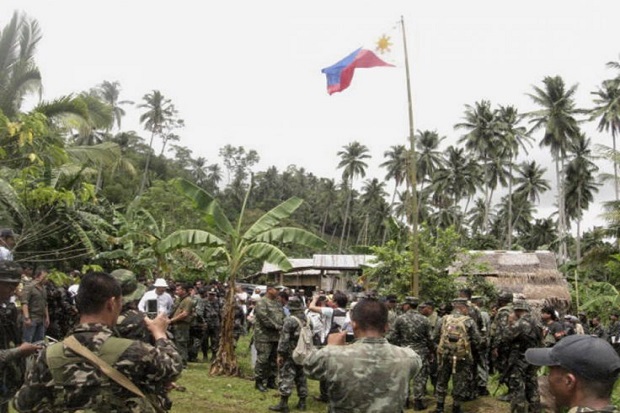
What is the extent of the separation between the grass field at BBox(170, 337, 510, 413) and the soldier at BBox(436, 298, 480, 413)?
0.89 meters

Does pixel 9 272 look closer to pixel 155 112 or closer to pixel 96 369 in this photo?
pixel 96 369

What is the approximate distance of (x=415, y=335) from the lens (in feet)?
32.0

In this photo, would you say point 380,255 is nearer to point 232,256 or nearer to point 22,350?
point 232,256

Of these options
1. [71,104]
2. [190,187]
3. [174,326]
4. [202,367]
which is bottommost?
[202,367]

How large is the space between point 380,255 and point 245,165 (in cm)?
6413

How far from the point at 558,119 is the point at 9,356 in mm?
46842

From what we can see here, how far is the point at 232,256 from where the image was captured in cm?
1239

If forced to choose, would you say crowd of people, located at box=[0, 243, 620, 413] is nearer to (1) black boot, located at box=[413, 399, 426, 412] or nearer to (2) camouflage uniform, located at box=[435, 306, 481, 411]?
(2) camouflage uniform, located at box=[435, 306, 481, 411]

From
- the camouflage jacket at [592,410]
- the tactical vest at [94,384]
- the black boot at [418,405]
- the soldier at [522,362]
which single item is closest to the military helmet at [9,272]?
the tactical vest at [94,384]

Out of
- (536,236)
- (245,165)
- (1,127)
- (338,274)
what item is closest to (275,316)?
(1,127)

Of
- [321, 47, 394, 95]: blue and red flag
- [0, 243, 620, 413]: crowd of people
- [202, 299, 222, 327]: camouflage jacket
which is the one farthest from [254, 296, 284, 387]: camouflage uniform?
[321, 47, 394, 95]: blue and red flag

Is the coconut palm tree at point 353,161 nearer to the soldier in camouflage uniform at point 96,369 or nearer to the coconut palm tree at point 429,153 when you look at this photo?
the coconut palm tree at point 429,153

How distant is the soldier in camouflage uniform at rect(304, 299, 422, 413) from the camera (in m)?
3.79

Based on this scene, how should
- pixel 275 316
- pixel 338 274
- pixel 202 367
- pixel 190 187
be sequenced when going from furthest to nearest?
pixel 338 274 < pixel 202 367 < pixel 190 187 < pixel 275 316
